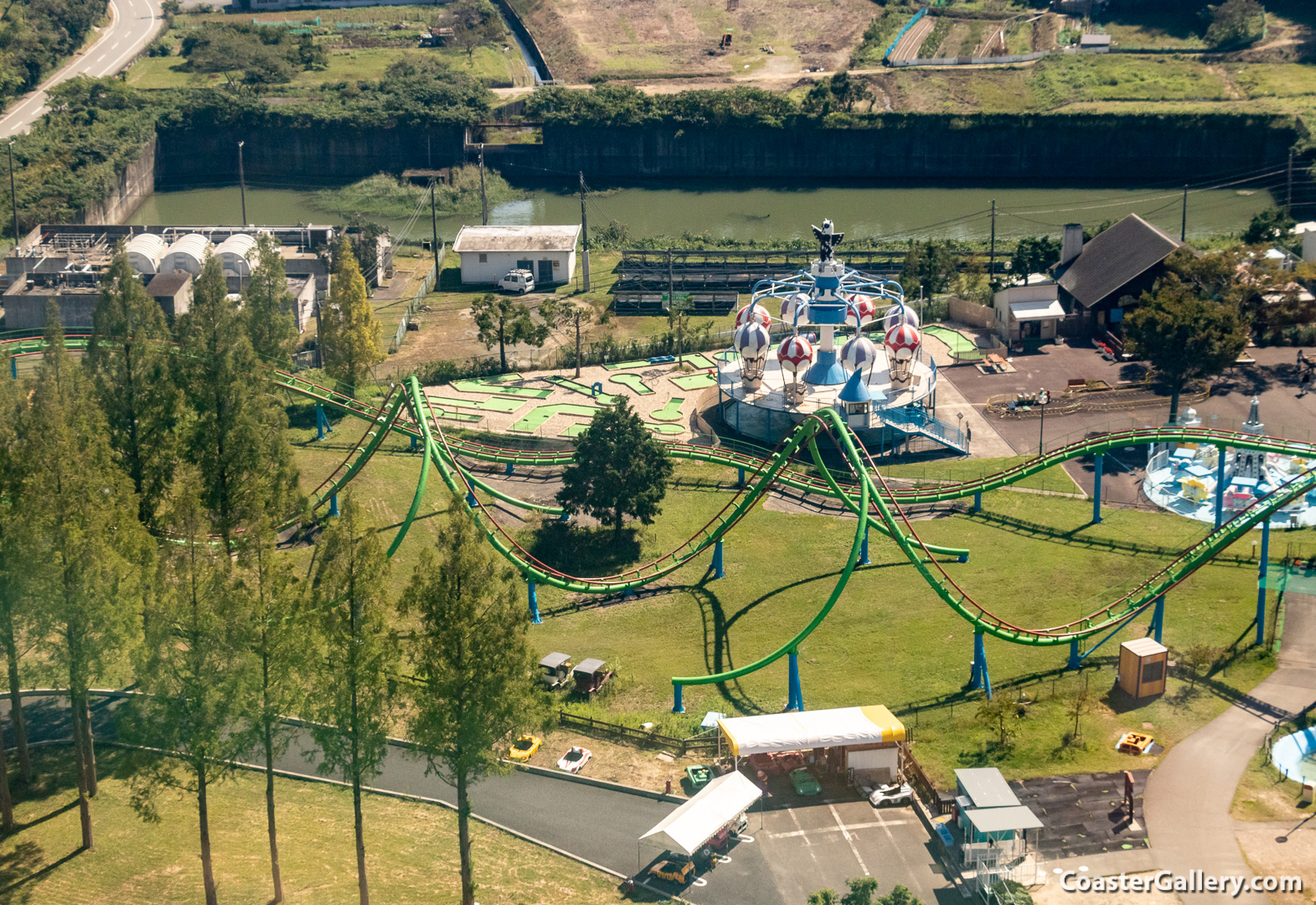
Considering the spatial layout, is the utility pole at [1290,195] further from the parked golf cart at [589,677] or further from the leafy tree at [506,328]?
the parked golf cart at [589,677]

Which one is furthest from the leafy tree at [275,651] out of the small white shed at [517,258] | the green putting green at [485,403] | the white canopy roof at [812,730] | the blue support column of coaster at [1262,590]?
the small white shed at [517,258]

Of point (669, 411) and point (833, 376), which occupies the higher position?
point (833, 376)

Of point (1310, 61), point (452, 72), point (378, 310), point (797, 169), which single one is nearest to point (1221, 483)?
point (378, 310)

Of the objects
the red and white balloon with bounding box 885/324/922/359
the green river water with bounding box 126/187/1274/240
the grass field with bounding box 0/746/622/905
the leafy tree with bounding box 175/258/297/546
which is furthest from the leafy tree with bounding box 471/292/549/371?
the grass field with bounding box 0/746/622/905

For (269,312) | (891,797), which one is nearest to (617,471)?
(891,797)

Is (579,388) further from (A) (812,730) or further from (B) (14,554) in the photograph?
(B) (14,554)

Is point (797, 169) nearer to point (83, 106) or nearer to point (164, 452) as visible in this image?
point (83, 106)

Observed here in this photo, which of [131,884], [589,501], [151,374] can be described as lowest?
[131,884]
